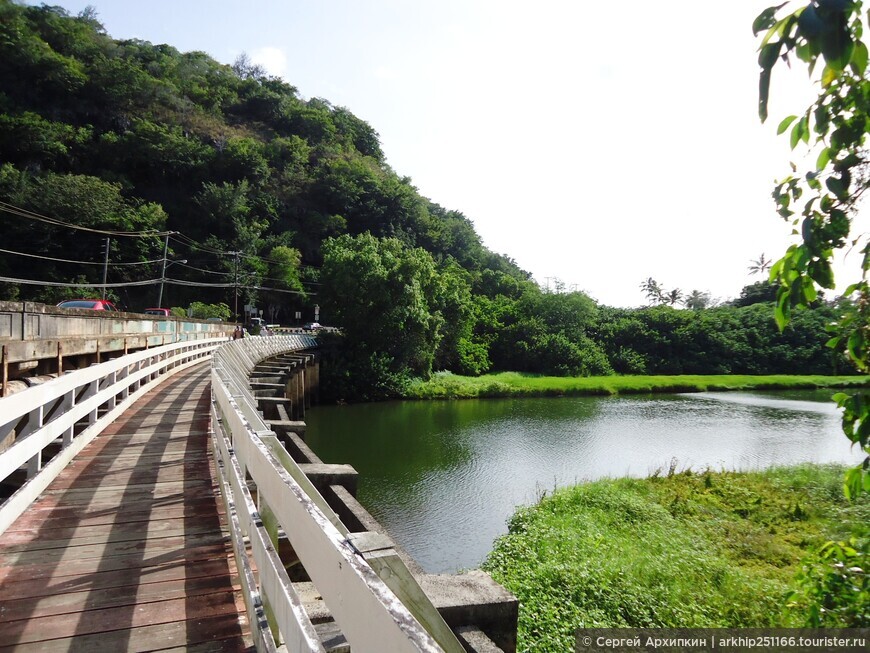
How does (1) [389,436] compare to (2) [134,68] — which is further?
(2) [134,68]

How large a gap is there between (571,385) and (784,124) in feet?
136

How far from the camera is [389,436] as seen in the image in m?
22.8

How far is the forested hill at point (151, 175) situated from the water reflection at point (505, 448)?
36.1 metres

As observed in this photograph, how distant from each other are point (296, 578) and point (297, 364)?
21.7 meters

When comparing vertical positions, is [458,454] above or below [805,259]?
below

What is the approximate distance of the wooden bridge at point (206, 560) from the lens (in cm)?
126

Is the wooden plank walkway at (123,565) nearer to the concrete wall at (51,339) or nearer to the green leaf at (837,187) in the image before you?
the concrete wall at (51,339)

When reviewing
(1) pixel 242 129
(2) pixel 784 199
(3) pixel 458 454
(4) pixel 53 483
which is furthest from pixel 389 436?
(1) pixel 242 129

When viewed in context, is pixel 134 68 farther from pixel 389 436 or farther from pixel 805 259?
pixel 805 259

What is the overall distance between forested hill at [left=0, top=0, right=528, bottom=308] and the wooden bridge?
1916 inches

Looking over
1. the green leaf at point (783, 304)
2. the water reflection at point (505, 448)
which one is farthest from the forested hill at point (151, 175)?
the green leaf at point (783, 304)

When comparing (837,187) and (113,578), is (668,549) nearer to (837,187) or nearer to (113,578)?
(113,578)

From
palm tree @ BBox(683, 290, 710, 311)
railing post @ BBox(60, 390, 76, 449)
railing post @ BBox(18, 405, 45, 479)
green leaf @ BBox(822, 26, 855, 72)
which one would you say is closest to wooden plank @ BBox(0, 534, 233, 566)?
railing post @ BBox(18, 405, 45, 479)

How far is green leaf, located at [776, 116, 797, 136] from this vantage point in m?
1.68
